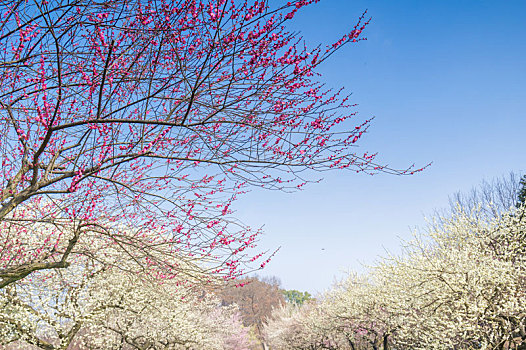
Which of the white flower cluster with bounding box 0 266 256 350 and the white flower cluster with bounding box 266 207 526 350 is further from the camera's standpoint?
the white flower cluster with bounding box 0 266 256 350

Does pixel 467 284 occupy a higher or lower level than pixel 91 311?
lower

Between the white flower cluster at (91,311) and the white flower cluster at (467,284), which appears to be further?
the white flower cluster at (91,311)

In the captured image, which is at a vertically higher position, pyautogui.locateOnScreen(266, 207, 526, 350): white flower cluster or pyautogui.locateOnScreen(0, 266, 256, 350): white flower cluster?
pyautogui.locateOnScreen(0, 266, 256, 350): white flower cluster

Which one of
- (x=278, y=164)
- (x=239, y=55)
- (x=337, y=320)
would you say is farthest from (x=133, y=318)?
(x=239, y=55)

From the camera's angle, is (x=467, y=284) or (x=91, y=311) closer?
(x=467, y=284)

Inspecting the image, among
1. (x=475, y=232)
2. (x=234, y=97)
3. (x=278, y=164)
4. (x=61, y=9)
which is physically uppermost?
(x=61, y=9)

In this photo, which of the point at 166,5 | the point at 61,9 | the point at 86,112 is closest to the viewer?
the point at 166,5

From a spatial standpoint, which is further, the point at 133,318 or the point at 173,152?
the point at 133,318

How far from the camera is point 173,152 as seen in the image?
4.95 m

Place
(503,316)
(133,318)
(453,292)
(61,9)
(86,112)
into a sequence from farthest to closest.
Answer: (133,318) → (453,292) → (503,316) → (86,112) → (61,9)

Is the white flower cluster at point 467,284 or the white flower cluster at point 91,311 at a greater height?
the white flower cluster at point 91,311

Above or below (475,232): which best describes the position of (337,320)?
below

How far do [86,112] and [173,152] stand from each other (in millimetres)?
1322

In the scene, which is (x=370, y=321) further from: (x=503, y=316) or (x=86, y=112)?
(x=86, y=112)
